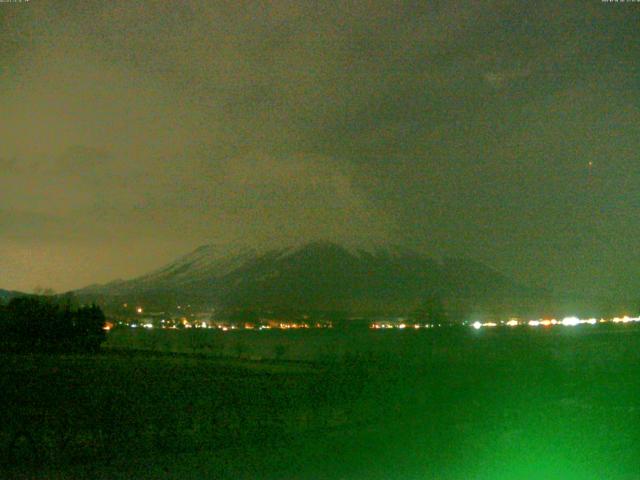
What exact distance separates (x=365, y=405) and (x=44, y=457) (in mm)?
9340

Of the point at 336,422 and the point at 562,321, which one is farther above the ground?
the point at 562,321

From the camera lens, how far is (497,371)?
2984 centimetres

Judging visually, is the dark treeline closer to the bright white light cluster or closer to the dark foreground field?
the dark foreground field

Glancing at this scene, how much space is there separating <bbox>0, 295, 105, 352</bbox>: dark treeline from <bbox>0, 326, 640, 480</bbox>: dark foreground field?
1651cm

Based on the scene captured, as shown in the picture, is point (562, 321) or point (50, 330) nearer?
point (50, 330)

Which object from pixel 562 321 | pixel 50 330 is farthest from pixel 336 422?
pixel 562 321

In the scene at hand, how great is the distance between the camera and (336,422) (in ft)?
58.5

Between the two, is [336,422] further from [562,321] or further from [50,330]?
[562,321]

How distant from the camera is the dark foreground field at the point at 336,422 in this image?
12438mm

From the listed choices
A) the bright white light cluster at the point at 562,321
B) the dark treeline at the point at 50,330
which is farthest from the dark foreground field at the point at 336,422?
the bright white light cluster at the point at 562,321

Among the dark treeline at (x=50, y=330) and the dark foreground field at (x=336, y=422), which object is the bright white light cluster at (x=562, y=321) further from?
the dark foreground field at (x=336, y=422)

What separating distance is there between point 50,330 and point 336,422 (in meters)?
37.0

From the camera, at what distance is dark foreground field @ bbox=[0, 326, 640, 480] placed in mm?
12438

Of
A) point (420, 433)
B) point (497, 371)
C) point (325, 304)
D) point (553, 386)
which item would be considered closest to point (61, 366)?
point (497, 371)
